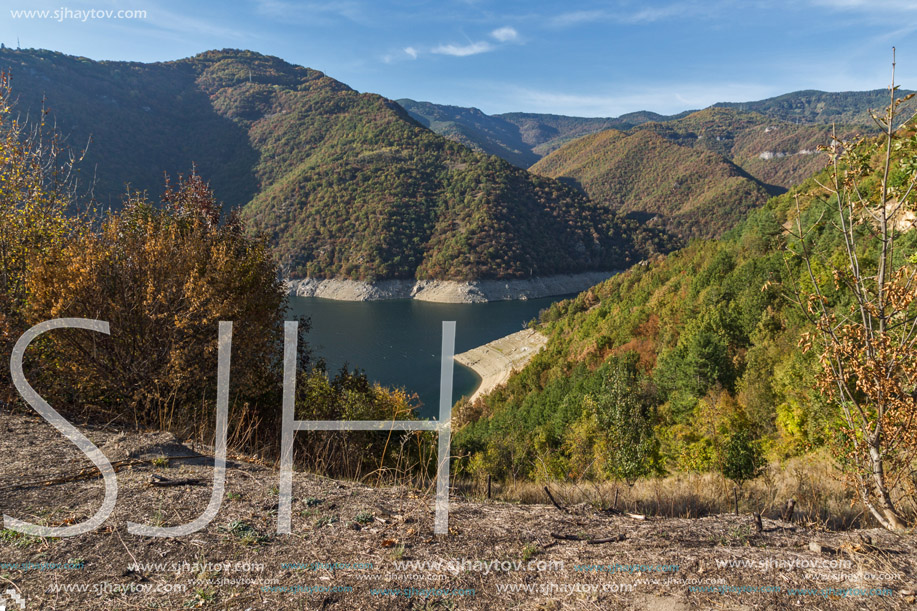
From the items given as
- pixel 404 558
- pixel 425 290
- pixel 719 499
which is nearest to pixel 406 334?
pixel 425 290

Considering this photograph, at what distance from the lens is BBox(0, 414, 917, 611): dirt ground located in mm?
2514

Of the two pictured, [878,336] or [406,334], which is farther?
[406,334]

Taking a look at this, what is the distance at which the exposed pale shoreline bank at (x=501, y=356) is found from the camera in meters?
51.8

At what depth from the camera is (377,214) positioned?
120438 mm

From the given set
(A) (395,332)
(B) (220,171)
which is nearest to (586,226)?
(A) (395,332)

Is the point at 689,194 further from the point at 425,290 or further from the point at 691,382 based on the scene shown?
the point at 691,382

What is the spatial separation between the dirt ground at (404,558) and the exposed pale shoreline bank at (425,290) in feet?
272

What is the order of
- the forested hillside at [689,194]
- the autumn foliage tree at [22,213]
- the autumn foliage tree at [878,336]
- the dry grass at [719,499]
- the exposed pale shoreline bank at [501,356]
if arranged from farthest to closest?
the forested hillside at [689,194] < the exposed pale shoreline bank at [501,356] < the autumn foliage tree at [22,213] < the dry grass at [719,499] < the autumn foliage tree at [878,336]

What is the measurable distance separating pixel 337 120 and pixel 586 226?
104002 mm

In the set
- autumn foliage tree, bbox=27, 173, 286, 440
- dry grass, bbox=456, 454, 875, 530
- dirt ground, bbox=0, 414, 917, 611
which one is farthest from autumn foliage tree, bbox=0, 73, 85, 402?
A: dry grass, bbox=456, 454, 875, 530

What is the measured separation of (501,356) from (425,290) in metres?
38.1

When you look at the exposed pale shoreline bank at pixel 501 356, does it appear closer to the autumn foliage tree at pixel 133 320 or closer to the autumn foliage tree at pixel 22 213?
the autumn foliage tree at pixel 133 320

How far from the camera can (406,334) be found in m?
64.3

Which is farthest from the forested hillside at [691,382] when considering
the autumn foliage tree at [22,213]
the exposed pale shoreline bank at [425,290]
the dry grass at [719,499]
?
the exposed pale shoreline bank at [425,290]
